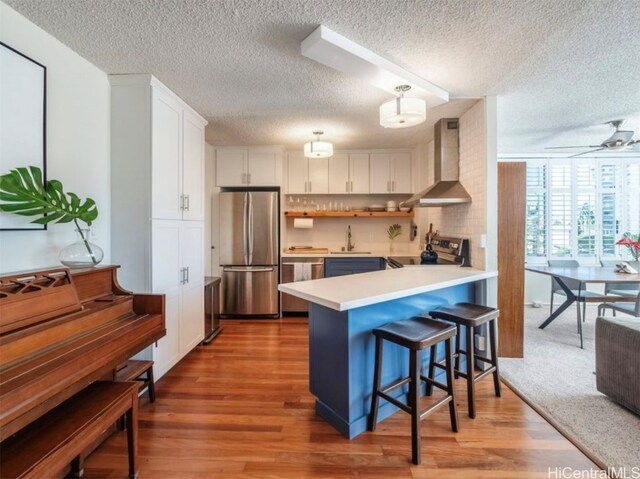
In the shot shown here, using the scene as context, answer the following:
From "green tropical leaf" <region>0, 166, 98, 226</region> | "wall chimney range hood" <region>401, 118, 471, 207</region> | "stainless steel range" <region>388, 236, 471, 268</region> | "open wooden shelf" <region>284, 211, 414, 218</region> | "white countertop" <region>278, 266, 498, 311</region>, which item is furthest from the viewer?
"open wooden shelf" <region>284, 211, 414, 218</region>

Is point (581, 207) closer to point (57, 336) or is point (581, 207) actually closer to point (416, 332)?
point (416, 332)

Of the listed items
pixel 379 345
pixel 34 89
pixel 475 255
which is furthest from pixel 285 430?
pixel 34 89

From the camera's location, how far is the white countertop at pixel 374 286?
1.74 meters

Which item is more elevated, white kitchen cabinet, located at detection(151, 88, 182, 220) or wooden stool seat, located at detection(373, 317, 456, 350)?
white kitchen cabinet, located at detection(151, 88, 182, 220)

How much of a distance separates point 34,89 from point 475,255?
3.61 meters

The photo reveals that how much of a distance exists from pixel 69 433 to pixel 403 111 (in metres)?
2.62

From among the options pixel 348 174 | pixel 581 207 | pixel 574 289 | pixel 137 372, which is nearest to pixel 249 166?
pixel 348 174

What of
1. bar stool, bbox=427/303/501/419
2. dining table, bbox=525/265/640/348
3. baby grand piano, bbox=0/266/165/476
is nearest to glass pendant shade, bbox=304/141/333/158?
bar stool, bbox=427/303/501/419

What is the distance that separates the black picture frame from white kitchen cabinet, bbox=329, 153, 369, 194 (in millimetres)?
3419

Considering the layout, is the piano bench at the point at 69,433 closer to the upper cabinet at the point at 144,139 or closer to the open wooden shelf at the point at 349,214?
the upper cabinet at the point at 144,139

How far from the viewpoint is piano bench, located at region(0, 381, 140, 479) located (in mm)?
1085

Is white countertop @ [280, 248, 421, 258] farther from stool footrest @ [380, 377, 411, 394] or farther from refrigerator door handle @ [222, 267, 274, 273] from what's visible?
stool footrest @ [380, 377, 411, 394]

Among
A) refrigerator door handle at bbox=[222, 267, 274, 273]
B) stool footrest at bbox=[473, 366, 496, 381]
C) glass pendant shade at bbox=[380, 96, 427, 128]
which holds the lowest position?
stool footrest at bbox=[473, 366, 496, 381]

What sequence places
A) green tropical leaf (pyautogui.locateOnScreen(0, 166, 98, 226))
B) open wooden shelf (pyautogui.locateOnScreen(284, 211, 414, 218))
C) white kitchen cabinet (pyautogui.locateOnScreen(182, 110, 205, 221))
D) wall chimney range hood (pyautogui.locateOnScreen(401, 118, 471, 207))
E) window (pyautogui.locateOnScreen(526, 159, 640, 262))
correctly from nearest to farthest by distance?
green tropical leaf (pyautogui.locateOnScreen(0, 166, 98, 226)) → white kitchen cabinet (pyautogui.locateOnScreen(182, 110, 205, 221)) → wall chimney range hood (pyautogui.locateOnScreen(401, 118, 471, 207)) → open wooden shelf (pyautogui.locateOnScreen(284, 211, 414, 218)) → window (pyautogui.locateOnScreen(526, 159, 640, 262))
